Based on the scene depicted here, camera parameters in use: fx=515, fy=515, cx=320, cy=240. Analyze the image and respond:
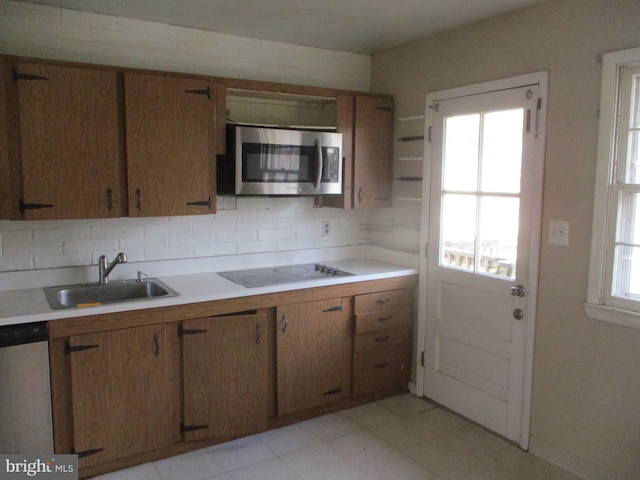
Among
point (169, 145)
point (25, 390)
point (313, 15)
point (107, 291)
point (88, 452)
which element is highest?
point (313, 15)

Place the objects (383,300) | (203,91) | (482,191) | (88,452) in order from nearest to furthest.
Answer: (88,452), (203,91), (482,191), (383,300)

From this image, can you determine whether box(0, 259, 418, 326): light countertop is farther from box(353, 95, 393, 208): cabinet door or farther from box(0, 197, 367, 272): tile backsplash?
box(353, 95, 393, 208): cabinet door

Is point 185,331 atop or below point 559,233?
below

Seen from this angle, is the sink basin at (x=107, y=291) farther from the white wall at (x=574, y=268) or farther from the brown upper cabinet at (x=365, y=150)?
the white wall at (x=574, y=268)

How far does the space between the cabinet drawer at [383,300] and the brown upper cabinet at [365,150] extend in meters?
0.63

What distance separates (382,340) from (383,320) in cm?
14

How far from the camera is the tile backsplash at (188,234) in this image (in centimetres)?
284

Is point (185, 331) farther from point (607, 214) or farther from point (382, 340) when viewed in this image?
point (607, 214)

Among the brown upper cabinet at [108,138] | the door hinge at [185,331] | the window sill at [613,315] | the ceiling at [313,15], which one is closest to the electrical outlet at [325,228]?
the brown upper cabinet at [108,138]

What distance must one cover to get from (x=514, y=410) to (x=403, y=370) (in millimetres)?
852

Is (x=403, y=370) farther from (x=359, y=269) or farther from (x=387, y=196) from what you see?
(x=387, y=196)

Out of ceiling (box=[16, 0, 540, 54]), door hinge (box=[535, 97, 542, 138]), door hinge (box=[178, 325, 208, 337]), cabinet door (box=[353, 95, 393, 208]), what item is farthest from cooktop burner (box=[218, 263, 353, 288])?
ceiling (box=[16, 0, 540, 54])

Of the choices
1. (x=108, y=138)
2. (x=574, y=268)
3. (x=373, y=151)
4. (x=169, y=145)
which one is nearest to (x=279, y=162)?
(x=169, y=145)

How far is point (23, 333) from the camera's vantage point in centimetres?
231
